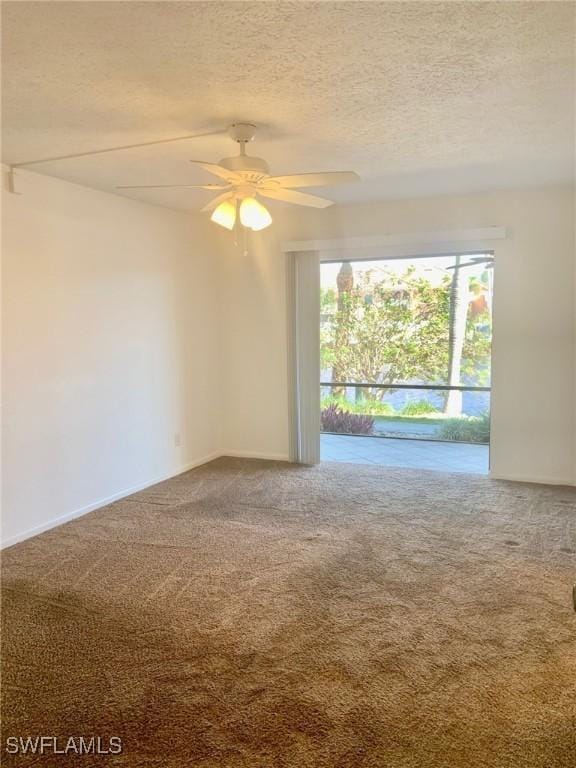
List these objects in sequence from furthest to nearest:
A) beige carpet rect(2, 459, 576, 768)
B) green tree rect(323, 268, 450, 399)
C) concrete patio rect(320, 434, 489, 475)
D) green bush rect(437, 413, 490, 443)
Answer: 1. green bush rect(437, 413, 490, 443)
2. green tree rect(323, 268, 450, 399)
3. concrete patio rect(320, 434, 489, 475)
4. beige carpet rect(2, 459, 576, 768)

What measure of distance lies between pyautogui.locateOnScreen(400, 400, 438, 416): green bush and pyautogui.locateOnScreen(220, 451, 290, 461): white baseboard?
1.56 m

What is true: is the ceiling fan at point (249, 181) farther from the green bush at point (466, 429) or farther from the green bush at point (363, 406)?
the green bush at point (466, 429)

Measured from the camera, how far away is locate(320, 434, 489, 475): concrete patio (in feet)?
17.5

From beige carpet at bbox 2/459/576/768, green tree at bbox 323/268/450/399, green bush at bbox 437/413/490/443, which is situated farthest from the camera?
green bush at bbox 437/413/490/443

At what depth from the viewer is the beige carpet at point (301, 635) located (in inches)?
74.1

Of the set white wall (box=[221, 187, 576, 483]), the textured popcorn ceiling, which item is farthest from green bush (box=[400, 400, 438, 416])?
the textured popcorn ceiling

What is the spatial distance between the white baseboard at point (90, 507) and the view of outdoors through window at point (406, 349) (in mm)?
1792

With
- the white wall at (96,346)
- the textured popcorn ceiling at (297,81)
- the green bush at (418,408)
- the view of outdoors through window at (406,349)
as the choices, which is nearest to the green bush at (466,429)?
the view of outdoors through window at (406,349)

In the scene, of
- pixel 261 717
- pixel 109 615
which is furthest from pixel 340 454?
pixel 261 717

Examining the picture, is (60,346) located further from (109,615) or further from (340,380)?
(340,380)

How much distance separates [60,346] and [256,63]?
8.02 ft

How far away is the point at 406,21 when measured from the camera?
1.80 meters

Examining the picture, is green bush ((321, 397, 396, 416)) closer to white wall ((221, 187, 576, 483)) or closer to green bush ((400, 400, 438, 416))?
green bush ((400, 400, 438, 416))

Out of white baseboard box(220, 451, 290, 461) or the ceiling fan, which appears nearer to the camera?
the ceiling fan
